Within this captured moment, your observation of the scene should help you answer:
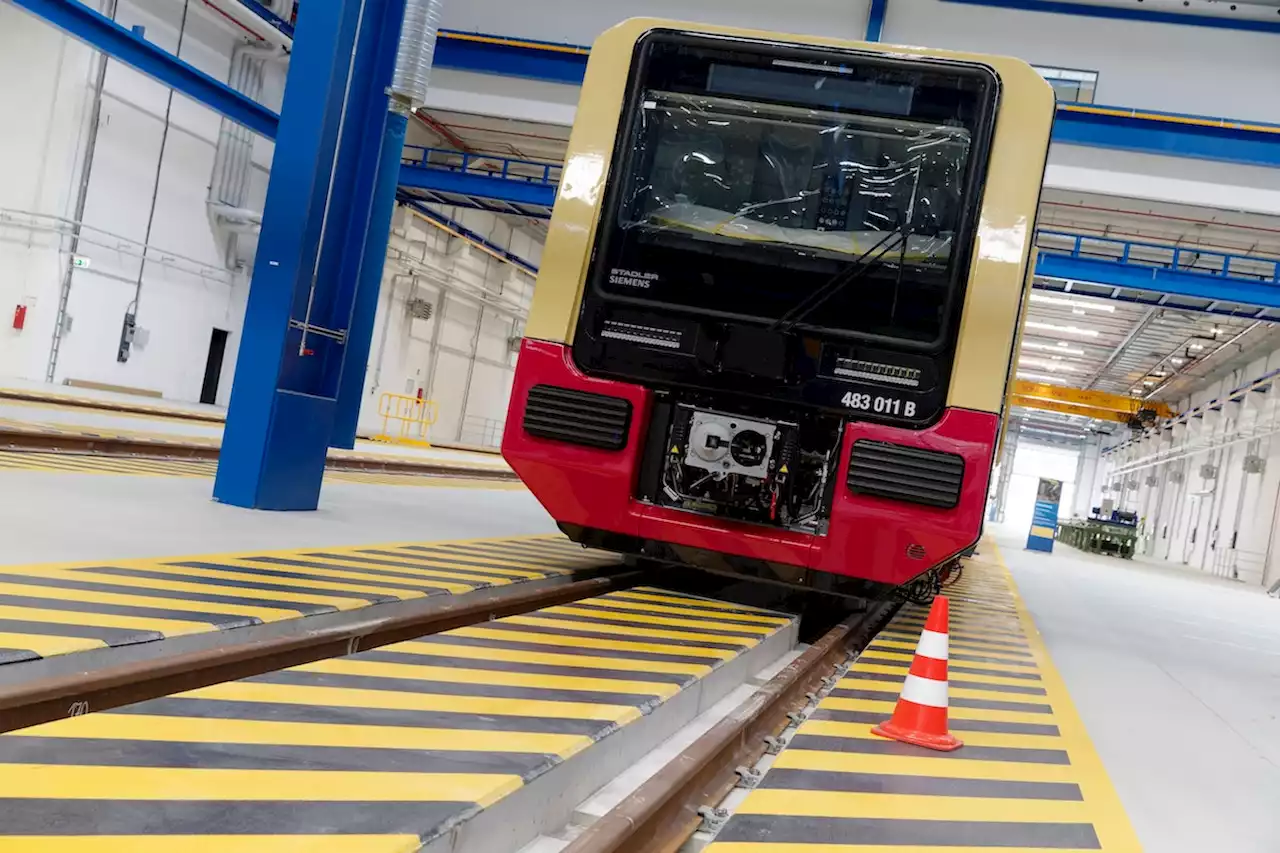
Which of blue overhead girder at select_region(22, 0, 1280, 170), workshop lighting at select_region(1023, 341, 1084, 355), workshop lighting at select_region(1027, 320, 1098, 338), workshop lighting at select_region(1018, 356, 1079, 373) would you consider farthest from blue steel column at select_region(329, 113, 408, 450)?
workshop lighting at select_region(1018, 356, 1079, 373)

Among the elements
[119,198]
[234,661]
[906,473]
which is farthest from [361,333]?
[234,661]

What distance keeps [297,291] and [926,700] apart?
489 cm

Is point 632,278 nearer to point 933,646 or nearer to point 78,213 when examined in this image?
point 933,646

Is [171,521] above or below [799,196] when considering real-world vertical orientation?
below

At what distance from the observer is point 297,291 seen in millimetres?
7129

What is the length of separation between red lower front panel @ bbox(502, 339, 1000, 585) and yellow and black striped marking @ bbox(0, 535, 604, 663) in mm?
606

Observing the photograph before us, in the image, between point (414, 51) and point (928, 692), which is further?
point (414, 51)

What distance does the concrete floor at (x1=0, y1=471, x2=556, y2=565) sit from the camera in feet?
15.9

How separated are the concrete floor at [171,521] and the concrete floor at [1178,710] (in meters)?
4.02

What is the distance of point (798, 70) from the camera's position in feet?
19.5

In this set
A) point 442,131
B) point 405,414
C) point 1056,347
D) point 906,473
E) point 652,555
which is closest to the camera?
Answer: point 906,473

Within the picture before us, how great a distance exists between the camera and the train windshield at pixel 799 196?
5707mm

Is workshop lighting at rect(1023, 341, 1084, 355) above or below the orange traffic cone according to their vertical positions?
above

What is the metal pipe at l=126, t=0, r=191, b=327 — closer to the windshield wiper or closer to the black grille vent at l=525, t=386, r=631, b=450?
the black grille vent at l=525, t=386, r=631, b=450
